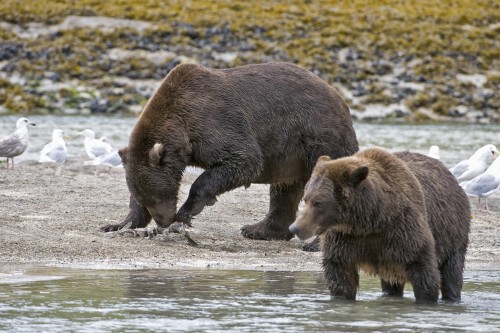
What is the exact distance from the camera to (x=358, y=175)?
756 cm

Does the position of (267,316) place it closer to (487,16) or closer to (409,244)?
(409,244)

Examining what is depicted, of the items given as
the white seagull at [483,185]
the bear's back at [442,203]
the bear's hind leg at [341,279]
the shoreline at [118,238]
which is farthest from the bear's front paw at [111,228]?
the white seagull at [483,185]

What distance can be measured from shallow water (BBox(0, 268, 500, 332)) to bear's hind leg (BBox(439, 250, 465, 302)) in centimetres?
12

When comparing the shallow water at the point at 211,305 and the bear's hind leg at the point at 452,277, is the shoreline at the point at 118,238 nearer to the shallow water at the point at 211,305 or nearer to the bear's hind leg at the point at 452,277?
the shallow water at the point at 211,305

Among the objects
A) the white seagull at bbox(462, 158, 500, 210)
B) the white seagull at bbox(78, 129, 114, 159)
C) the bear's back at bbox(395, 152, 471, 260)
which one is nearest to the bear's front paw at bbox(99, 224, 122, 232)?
the bear's back at bbox(395, 152, 471, 260)

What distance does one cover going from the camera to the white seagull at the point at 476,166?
1803cm

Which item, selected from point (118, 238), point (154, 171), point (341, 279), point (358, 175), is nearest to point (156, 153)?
point (154, 171)

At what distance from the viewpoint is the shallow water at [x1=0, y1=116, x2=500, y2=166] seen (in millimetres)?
25125

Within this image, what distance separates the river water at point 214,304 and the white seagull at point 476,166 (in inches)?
301

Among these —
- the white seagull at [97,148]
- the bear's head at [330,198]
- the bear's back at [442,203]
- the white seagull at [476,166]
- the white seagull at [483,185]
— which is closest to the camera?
the bear's head at [330,198]

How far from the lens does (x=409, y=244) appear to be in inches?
308

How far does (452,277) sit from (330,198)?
4.93 feet

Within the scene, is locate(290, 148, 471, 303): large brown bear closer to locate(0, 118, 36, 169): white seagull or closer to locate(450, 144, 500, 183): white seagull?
locate(450, 144, 500, 183): white seagull

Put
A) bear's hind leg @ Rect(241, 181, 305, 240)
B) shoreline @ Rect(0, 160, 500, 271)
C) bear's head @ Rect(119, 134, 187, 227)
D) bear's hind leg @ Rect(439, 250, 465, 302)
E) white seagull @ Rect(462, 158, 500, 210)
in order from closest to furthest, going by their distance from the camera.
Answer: bear's hind leg @ Rect(439, 250, 465, 302), shoreline @ Rect(0, 160, 500, 271), bear's head @ Rect(119, 134, 187, 227), bear's hind leg @ Rect(241, 181, 305, 240), white seagull @ Rect(462, 158, 500, 210)
